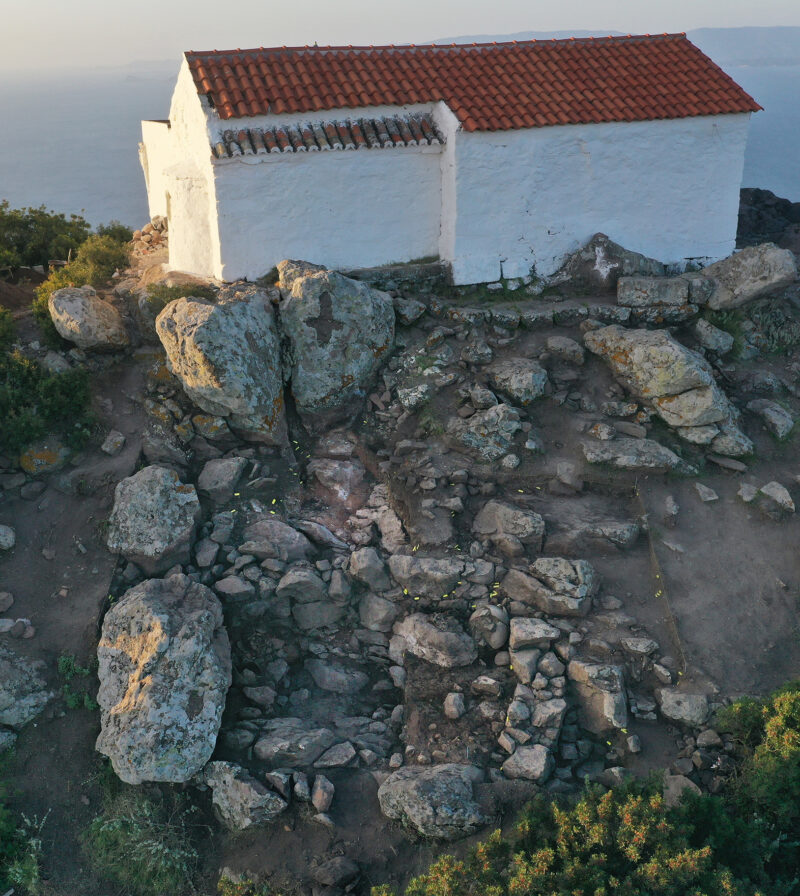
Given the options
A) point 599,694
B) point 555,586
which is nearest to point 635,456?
point 555,586

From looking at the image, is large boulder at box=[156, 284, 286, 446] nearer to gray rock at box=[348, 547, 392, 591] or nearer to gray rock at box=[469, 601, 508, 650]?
gray rock at box=[348, 547, 392, 591]

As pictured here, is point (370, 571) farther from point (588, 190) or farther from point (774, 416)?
point (588, 190)

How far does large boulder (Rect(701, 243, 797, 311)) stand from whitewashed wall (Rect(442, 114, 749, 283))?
1397mm

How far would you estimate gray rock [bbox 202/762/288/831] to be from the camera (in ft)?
34.3

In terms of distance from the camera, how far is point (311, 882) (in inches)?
392

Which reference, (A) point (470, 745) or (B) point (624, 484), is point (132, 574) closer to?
(A) point (470, 745)

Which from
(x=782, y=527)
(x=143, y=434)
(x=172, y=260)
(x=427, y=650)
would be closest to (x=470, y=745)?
(x=427, y=650)

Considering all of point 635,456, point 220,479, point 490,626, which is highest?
point 635,456

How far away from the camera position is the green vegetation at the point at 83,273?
15211 millimetres

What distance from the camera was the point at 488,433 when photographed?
14.5 m

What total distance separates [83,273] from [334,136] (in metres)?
6.18

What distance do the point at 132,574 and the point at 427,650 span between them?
4.74 m

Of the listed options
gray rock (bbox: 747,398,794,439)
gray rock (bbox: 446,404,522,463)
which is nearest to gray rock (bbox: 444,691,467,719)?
gray rock (bbox: 446,404,522,463)

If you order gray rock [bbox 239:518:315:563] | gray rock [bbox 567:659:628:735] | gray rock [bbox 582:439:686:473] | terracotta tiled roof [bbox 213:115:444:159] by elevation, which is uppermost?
terracotta tiled roof [bbox 213:115:444:159]
